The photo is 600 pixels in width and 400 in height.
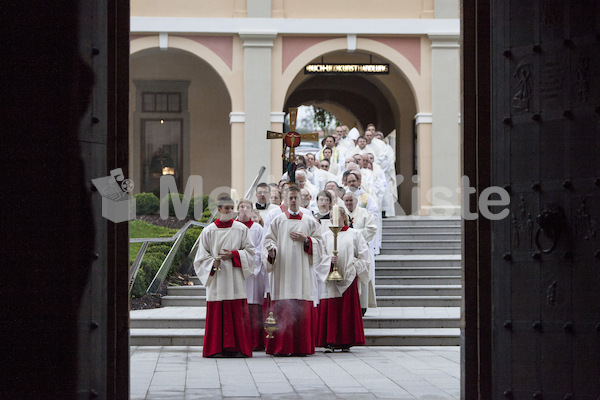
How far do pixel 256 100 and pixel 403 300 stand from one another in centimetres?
999

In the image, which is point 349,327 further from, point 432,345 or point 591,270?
point 591,270

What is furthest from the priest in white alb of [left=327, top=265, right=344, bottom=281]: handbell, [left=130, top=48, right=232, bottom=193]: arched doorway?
[left=130, top=48, right=232, bottom=193]: arched doorway

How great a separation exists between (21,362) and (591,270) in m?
3.56

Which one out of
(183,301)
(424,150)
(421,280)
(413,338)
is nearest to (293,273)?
(413,338)

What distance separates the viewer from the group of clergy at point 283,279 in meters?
12.5

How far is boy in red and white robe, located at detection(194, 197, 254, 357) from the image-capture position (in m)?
12.4

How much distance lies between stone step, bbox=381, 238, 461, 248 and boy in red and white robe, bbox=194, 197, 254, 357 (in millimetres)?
7141

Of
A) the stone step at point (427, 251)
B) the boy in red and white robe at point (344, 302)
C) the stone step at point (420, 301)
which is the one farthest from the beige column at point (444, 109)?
the boy in red and white robe at point (344, 302)

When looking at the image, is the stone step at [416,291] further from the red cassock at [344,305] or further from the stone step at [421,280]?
the red cassock at [344,305]

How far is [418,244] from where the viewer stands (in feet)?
64.5

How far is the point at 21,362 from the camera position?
5.91m
